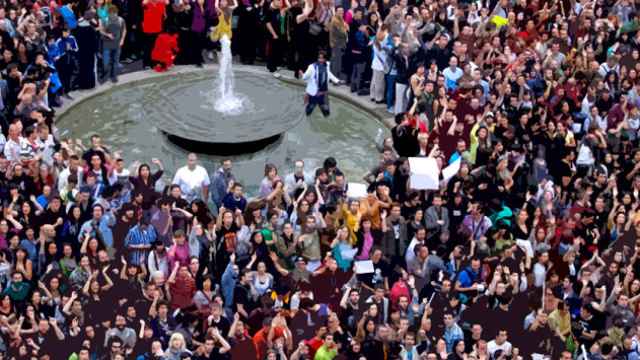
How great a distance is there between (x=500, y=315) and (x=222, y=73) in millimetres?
8405

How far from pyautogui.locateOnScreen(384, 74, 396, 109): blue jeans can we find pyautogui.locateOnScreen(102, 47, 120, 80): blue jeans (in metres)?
5.01

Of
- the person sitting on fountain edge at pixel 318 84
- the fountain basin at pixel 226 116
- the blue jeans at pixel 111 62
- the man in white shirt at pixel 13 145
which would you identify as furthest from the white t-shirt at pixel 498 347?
the blue jeans at pixel 111 62

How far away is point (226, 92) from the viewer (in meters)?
23.4

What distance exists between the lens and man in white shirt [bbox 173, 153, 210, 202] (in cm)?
1939

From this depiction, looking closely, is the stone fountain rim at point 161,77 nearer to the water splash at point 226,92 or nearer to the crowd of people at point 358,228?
the crowd of people at point 358,228

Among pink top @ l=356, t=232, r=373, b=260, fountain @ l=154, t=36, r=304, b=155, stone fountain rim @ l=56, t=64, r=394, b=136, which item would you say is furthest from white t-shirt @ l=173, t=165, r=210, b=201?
stone fountain rim @ l=56, t=64, r=394, b=136

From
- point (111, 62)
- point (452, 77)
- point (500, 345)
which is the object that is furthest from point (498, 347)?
point (111, 62)

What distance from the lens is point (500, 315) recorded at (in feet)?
56.6

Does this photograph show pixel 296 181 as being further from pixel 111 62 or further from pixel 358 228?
pixel 111 62

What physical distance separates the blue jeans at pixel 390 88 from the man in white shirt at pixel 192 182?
19.0ft

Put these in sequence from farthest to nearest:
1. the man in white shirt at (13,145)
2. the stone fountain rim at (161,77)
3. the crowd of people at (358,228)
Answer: the stone fountain rim at (161,77) → the man in white shirt at (13,145) → the crowd of people at (358,228)

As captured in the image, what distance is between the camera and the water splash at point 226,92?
75.0 feet

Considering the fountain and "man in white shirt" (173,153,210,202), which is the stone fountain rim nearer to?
the fountain

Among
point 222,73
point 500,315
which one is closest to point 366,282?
point 500,315
